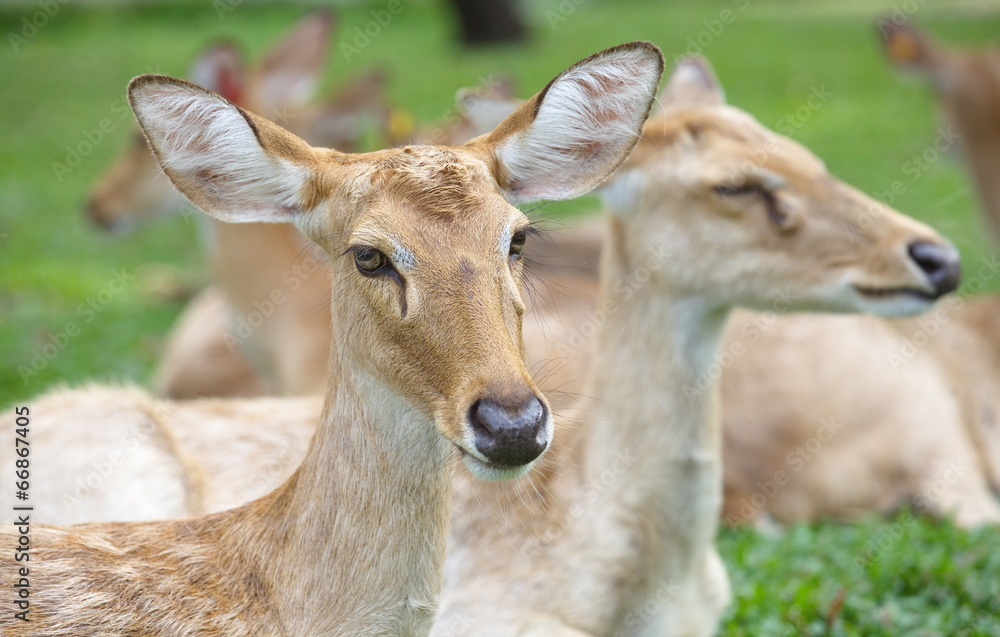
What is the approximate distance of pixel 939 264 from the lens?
4230 millimetres

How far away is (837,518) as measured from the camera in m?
6.10

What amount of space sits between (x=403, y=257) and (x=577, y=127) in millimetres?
781

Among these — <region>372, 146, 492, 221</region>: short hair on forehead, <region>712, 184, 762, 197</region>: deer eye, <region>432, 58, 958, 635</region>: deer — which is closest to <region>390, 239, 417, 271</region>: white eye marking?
<region>372, 146, 492, 221</region>: short hair on forehead

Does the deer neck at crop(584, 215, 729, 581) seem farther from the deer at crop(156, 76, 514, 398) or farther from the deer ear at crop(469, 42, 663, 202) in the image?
the deer at crop(156, 76, 514, 398)

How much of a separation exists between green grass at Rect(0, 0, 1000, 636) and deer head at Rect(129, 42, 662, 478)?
7.49ft

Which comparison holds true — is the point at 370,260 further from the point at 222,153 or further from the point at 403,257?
the point at 222,153

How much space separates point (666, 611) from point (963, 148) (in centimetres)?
618

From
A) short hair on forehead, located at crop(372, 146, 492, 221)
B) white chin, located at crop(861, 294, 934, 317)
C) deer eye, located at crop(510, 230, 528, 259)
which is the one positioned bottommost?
white chin, located at crop(861, 294, 934, 317)

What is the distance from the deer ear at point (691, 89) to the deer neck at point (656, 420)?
2.84 ft

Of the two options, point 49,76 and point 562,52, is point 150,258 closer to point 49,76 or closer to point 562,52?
point 49,76

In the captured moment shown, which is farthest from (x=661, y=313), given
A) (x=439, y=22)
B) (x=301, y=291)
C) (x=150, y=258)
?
(x=439, y=22)

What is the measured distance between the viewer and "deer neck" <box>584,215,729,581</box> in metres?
4.23

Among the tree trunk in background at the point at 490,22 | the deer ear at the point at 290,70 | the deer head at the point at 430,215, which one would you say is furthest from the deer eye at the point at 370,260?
the tree trunk in background at the point at 490,22

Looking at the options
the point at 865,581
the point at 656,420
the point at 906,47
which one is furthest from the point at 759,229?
Answer: the point at 906,47
